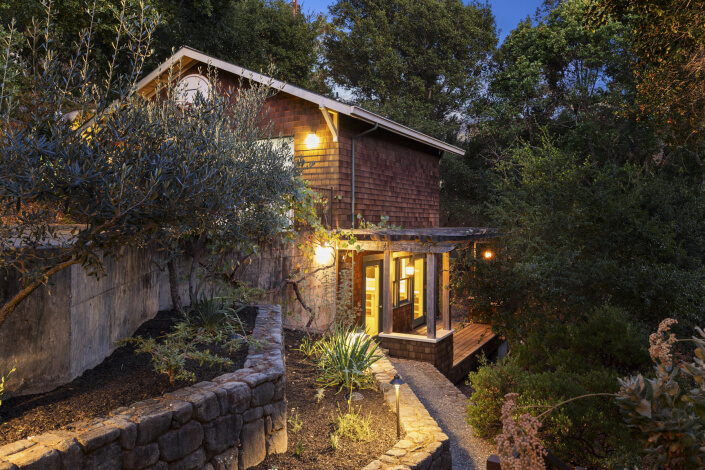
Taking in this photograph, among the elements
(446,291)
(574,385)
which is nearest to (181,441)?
(574,385)

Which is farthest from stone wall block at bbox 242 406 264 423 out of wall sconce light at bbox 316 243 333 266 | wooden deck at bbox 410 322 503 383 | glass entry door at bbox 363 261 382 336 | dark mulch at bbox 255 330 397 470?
glass entry door at bbox 363 261 382 336

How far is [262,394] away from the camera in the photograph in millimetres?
3965

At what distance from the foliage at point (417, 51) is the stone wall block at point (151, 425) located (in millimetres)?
20806

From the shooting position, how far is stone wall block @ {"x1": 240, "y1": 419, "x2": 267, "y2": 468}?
3.76 meters

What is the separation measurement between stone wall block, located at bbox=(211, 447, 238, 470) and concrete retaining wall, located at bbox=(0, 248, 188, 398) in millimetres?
1450

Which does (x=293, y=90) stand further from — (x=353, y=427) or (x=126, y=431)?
(x=126, y=431)

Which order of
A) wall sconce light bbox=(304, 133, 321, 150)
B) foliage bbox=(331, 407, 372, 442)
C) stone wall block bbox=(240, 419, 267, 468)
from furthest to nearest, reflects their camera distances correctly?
wall sconce light bbox=(304, 133, 321, 150) < foliage bbox=(331, 407, 372, 442) < stone wall block bbox=(240, 419, 267, 468)

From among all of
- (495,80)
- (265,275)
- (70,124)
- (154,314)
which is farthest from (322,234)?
(495,80)

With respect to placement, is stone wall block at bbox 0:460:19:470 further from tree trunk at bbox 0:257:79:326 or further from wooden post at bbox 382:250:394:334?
wooden post at bbox 382:250:394:334

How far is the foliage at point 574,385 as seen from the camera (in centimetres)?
468

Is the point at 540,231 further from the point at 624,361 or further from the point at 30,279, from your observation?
the point at 30,279

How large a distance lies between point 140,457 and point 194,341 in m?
1.84

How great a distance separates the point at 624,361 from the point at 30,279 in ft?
21.6

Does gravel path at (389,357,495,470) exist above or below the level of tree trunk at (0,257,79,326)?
below
